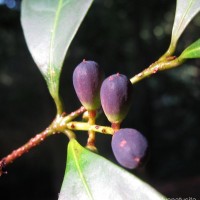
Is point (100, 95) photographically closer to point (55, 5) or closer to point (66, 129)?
point (66, 129)

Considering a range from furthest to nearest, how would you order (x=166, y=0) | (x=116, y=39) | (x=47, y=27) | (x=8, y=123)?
1. (x=8, y=123)
2. (x=116, y=39)
3. (x=166, y=0)
4. (x=47, y=27)

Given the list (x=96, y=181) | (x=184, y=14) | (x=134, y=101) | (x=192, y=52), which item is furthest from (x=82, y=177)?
(x=134, y=101)

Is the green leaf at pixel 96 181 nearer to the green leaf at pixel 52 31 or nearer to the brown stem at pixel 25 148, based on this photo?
the brown stem at pixel 25 148

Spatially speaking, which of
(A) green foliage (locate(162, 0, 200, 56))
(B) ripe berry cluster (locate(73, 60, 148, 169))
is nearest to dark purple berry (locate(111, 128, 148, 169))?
(B) ripe berry cluster (locate(73, 60, 148, 169))

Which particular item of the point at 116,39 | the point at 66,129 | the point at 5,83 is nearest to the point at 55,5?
the point at 66,129

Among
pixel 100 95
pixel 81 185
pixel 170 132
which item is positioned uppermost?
pixel 100 95

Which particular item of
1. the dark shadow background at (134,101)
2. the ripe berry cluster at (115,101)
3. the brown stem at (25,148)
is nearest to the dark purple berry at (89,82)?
the ripe berry cluster at (115,101)

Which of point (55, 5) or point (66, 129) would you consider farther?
point (55, 5)
